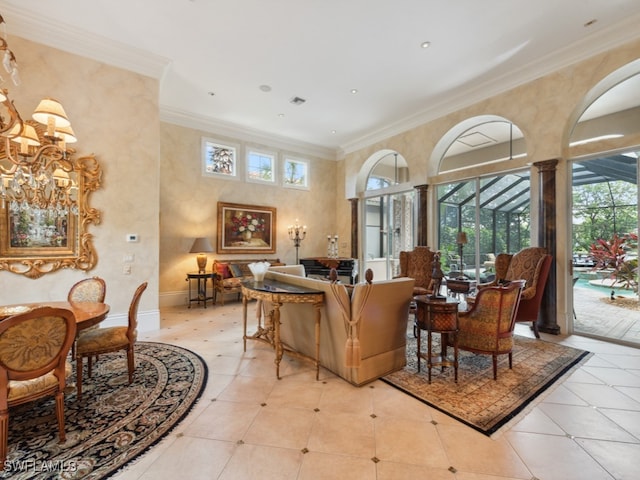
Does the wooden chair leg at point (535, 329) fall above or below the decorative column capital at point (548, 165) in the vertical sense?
below

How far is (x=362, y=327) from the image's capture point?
8.97 ft

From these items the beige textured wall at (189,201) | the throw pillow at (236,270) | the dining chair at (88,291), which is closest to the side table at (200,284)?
the beige textured wall at (189,201)

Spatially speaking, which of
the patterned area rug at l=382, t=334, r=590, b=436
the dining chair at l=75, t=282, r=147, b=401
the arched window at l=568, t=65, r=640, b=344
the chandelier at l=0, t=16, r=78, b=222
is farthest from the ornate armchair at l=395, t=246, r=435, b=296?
the chandelier at l=0, t=16, r=78, b=222

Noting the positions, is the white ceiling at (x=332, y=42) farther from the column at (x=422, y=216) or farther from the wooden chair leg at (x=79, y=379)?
the wooden chair leg at (x=79, y=379)

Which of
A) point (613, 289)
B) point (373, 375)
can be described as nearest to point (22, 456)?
point (373, 375)

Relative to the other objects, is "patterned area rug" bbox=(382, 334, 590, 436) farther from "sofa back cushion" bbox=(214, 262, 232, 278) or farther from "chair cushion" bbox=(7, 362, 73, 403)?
"sofa back cushion" bbox=(214, 262, 232, 278)

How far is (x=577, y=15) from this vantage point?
3.43 metres

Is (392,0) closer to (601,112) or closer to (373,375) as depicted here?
(601,112)

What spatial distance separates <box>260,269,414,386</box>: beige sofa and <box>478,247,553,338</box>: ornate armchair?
5.46 ft

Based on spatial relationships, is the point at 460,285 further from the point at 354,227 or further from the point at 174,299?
the point at 174,299

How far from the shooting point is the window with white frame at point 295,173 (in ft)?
26.0

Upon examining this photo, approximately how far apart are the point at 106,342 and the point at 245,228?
15.2 ft

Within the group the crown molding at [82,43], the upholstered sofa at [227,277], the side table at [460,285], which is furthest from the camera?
the upholstered sofa at [227,277]

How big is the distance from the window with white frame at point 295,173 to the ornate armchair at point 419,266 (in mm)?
3822
